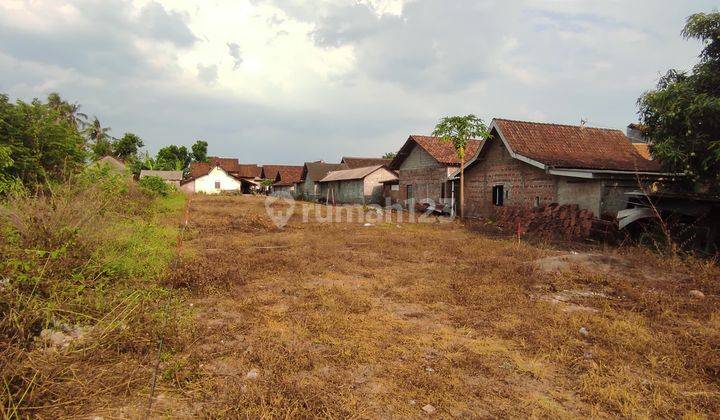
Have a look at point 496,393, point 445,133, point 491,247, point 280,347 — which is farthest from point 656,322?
point 445,133

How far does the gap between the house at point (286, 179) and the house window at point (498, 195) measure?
30.7m

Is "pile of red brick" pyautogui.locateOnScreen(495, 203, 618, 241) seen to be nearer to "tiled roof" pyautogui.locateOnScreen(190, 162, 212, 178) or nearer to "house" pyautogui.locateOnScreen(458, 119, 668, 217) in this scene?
"house" pyautogui.locateOnScreen(458, 119, 668, 217)

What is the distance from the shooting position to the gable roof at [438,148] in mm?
19812

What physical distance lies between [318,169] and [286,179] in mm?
11010

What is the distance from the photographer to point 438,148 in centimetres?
2083

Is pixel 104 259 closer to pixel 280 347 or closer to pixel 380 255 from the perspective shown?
pixel 280 347

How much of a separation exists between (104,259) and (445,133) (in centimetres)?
1452

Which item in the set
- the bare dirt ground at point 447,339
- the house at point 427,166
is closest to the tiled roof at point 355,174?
the house at point 427,166

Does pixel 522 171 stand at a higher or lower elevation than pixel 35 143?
lower

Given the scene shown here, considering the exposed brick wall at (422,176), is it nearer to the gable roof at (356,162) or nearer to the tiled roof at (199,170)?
the gable roof at (356,162)

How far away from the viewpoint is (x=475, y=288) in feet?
19.9

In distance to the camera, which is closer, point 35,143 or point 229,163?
point 35,143

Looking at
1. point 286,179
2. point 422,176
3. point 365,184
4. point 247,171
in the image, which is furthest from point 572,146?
point 247,171

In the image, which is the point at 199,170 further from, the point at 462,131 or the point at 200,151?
the point at 462,131
